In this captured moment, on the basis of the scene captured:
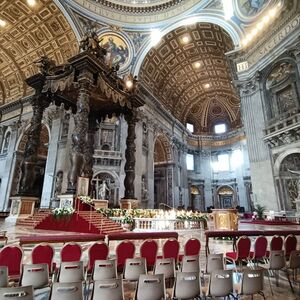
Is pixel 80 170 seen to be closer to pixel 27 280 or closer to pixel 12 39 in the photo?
pixel 27 280

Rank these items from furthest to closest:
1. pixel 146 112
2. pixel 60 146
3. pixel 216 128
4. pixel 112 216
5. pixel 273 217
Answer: pixel 216 128
pixel 146 112
pixel 60 146
pixel 273 217
pixel 112 216

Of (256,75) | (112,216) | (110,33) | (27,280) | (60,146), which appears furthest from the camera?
(110,33)

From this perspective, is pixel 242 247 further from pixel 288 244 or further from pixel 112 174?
pixel 112 174

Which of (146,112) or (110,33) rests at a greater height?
(110,33)

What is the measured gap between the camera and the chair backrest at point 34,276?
2467 mm

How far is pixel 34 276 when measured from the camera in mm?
2494

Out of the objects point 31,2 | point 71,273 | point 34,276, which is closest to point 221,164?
point 31,2

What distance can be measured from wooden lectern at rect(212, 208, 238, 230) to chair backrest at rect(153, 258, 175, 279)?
5.75m

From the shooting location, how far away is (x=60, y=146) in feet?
54.9

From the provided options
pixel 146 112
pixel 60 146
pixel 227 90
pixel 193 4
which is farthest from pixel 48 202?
pixel 227 90

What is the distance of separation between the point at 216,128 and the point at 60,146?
72.8ft

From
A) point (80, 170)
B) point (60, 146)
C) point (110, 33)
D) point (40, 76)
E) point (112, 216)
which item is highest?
point (110, 33)

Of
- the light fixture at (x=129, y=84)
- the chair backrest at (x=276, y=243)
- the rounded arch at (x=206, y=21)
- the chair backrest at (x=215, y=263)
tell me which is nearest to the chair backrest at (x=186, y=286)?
the chair backrest at (x=215, y=263)

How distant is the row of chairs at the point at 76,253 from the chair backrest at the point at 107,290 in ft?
4.44
